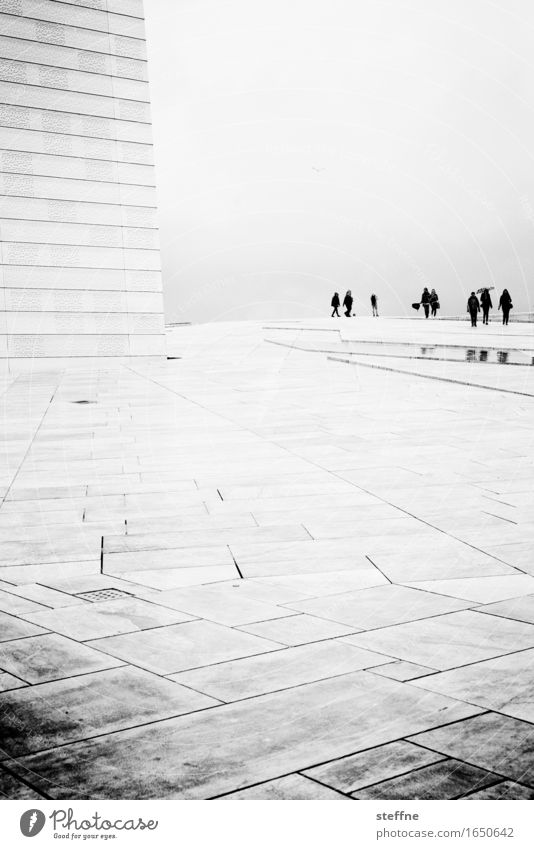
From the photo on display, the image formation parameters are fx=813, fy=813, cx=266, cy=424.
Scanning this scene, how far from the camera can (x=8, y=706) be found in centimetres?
364

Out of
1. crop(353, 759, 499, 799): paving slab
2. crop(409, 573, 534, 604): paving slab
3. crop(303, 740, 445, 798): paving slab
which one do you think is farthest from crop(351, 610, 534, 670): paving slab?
crop(353, 759, 499, 799): paving slab

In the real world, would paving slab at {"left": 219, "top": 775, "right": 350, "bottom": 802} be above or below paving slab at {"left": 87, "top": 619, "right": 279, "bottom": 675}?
above

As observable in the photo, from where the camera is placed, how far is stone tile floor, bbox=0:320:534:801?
3045 mm

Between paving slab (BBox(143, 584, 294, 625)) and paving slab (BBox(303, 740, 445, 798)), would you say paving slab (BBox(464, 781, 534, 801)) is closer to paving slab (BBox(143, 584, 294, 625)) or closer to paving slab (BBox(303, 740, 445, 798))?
paving slab (BBox(303, 740, 445, 798))

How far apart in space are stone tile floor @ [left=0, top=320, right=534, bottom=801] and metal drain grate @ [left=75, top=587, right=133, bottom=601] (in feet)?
0.21

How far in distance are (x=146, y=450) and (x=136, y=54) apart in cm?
2446

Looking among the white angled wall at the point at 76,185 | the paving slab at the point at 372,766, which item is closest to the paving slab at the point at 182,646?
the paving slab at the point at 372,766

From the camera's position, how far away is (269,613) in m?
4.86

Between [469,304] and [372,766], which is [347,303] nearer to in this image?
[469,304]
